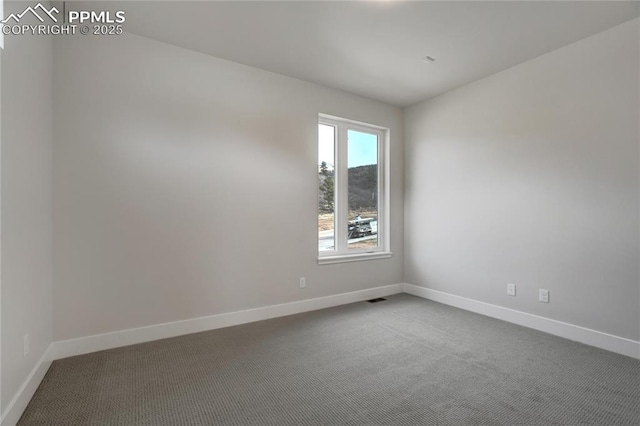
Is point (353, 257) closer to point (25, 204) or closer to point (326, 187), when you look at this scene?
point (326, 187)

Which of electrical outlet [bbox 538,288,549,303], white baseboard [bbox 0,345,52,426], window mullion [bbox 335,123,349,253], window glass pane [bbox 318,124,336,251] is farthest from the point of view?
window mullion [bbox 335,123,349,253]

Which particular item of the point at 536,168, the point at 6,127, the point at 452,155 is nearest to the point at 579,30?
the point at 536,168

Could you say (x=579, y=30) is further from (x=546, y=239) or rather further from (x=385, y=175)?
(x=385, y=175)

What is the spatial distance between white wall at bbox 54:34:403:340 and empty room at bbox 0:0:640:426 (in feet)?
0.06

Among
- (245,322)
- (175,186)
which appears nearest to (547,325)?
(245,322)

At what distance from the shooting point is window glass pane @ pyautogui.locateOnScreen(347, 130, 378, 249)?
13.8 ft

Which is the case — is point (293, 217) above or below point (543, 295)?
above

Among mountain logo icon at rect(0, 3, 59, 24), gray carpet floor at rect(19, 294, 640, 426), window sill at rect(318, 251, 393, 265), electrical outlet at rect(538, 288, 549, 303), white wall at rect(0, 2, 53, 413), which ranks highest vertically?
mountain logo icon at rect(0, 3, 59, 24)

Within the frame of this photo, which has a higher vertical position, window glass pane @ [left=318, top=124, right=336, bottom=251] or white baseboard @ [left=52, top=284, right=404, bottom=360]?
window glass pane @ [left=318, top=124, right=336, bottom=251]

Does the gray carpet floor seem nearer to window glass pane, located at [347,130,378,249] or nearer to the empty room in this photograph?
the empty room

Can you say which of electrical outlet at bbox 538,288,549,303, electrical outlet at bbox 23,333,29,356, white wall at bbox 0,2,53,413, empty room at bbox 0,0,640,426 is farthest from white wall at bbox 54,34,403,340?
electrical outlet at bbox 538,288,549,303

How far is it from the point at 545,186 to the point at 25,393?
4301 millimetres

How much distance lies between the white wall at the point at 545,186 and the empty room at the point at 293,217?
18 mm

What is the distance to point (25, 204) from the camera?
6.15ft
